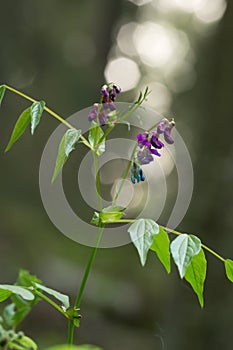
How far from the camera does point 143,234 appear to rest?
576mm

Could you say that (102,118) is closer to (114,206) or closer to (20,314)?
(114,206)

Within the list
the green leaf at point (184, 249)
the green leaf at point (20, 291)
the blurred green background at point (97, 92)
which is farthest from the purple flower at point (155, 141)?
the blurred green background at point (97, 92)

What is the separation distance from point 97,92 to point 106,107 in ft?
17.0

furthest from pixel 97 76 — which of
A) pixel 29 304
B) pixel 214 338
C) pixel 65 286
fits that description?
pixel 29 304

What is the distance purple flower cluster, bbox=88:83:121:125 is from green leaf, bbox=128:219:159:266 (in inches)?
4.9

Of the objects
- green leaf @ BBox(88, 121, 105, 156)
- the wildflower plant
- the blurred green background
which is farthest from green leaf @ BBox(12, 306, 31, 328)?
the blurred green background

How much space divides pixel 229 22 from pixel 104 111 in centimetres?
277

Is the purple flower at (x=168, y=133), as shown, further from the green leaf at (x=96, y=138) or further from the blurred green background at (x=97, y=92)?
the blurred green background at (x=97, y=92)

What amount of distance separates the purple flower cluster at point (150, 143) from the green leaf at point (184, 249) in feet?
0.32

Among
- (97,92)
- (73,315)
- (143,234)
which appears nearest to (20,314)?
(73,315)

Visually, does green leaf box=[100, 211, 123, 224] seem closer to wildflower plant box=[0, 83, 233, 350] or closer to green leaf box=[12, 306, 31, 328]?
wildflower plant box=[0, 83, 233, 350]

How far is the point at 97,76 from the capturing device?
5969 mm

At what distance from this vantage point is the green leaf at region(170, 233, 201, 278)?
1.84 feet

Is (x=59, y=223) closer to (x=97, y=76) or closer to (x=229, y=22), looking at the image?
(x=97, y=76)
